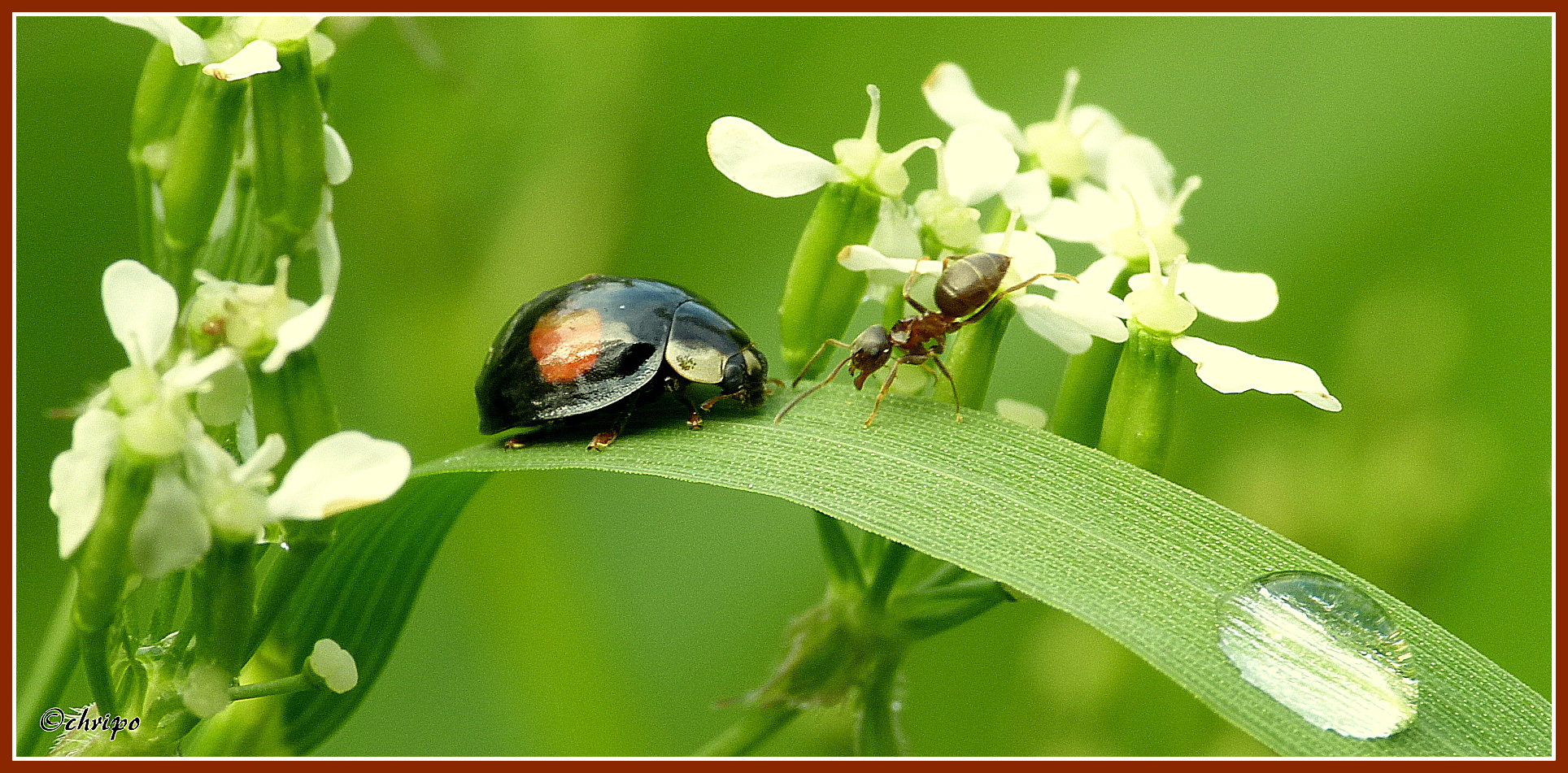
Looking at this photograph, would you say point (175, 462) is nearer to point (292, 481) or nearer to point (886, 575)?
point (292, 481)

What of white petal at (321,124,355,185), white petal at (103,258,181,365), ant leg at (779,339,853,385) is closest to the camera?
white petal at (103,258,181,365)

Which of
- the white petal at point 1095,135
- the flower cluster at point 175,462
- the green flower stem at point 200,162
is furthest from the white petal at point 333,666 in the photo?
the white petal at point 1095,135

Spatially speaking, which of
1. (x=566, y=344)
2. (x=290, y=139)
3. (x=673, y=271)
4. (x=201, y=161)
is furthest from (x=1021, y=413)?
(x=673, y=271)

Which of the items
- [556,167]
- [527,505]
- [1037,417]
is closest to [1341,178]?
[1037,417]

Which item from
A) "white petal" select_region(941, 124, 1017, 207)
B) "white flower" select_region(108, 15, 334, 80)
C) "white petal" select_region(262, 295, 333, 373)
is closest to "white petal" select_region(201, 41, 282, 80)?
"white flower" select_region(108, 15, 334, 80)

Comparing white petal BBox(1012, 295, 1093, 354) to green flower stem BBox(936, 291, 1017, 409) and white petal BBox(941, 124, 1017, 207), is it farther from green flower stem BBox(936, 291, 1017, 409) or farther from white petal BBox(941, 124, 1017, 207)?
white petal BBox(941, 124, 1017, 207)

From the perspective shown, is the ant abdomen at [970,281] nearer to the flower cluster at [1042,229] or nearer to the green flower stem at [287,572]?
the flower cluster at [1042,229]
